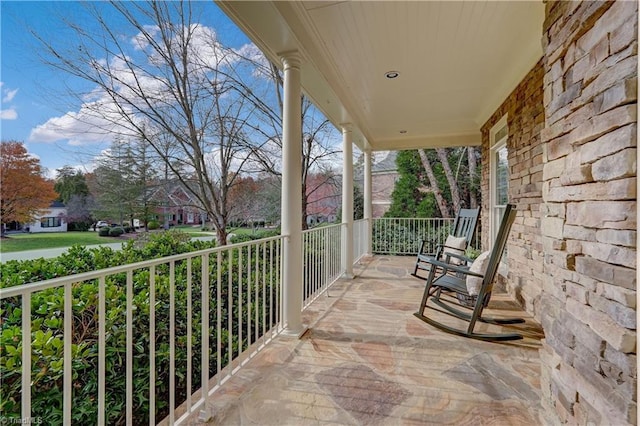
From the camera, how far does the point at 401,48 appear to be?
295 cm

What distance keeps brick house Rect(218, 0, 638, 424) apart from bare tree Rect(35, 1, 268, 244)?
10.8ft

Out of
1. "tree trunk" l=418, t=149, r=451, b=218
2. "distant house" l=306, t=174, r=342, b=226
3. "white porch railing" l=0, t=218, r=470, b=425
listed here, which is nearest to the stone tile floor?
"white porch railing" l=0, t=218, r=470, b=425

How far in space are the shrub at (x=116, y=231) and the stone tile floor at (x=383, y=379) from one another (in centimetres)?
432

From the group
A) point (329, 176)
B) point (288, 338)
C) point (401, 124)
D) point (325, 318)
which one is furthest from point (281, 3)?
point (329, 176)

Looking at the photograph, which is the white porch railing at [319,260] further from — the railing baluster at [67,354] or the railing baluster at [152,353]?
the railing baluster at [67,354]

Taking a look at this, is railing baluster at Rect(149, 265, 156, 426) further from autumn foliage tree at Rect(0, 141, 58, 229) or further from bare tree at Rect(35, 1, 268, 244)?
bare tree at Rect(35, 1, 268, 244)

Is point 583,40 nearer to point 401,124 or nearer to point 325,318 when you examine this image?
point 325,318

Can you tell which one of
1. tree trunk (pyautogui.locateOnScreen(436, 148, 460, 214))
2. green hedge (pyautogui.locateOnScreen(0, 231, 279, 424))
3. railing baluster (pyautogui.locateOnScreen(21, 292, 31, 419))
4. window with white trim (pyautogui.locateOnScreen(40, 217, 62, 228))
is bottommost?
green hedge (pyautogui.locateOnScreen(0, 231, 279, 424))

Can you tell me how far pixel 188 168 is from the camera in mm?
6605

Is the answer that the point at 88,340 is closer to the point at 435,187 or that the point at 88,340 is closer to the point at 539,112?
the point at 539,112

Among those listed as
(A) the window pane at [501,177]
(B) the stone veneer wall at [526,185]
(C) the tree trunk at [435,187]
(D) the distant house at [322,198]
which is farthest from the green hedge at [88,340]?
(C) the tree trunk at [435,187]

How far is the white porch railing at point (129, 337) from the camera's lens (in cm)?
115

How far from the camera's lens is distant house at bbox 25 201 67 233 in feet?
12.1

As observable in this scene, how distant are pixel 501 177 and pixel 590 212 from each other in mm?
3934
